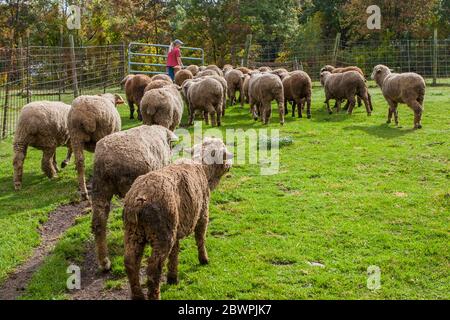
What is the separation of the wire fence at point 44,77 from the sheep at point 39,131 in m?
4.86

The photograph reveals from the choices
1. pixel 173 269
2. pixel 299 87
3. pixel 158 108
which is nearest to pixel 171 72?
pixel 299 87

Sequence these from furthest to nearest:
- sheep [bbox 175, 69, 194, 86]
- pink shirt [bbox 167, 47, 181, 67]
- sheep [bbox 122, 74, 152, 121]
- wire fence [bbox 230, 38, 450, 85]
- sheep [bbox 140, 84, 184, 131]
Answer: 1. wire fence [bbox 230, 38, 450, 85]
2. pink shirt [bbox 167, 47, 181, 67]
3. sheep [bbox 175, 69, 194, 86]
4. sheep [bbox 122, 74, 152, 121]
5. sheep [bbox 140, 84, 184, 131]

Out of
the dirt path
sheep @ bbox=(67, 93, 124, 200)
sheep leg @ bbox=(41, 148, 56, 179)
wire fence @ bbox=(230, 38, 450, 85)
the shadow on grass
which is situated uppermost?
wire fence @ bbox=(230, 38, 450, 85)

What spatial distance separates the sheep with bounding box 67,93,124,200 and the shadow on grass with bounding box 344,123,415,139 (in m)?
7.06

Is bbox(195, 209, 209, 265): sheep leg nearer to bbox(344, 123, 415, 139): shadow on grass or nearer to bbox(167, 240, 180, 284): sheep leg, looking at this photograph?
bbox(167, 240, 180, 284): sheep leg

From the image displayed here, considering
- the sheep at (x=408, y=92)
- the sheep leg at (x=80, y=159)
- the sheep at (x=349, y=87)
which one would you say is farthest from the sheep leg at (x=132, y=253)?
the sheep at (x=349, y=87)

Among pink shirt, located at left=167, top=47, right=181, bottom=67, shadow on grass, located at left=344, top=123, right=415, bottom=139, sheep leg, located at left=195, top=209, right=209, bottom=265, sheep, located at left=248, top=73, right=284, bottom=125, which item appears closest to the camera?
sheep leg, located at left=195, top=209, right=209, bottom=265

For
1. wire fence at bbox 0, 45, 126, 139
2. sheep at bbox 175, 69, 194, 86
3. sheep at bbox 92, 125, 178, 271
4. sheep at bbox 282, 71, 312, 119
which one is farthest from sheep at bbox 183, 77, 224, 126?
sheep at bbox 92, 125, 178, 271

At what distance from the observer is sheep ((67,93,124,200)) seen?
27.2 feet

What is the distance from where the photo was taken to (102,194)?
607 centimetres

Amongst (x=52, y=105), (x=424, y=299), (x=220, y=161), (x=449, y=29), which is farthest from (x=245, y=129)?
(x=449, y=29)

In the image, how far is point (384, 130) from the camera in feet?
43.1

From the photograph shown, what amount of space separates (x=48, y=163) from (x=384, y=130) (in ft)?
27.5
